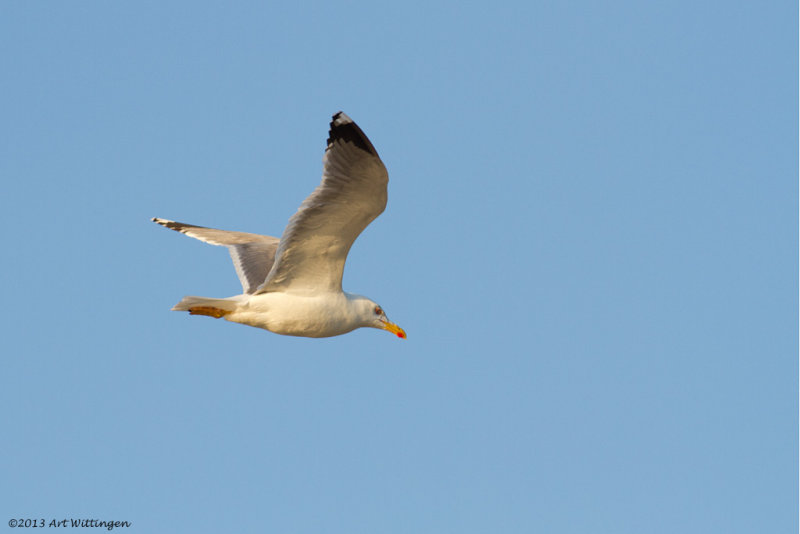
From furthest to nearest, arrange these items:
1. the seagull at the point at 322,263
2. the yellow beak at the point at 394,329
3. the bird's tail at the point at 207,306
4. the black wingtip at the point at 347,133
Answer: the yellow beak at the point at 394,329
the bird's tail at the point at 207,306
the seagull at the point at 322,263
the black wingtip at the point at 347,133

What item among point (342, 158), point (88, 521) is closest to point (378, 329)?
point (342, 158)

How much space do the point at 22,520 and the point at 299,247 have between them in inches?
197

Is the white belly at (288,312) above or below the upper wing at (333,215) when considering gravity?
below

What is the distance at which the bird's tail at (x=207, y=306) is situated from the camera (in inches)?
422

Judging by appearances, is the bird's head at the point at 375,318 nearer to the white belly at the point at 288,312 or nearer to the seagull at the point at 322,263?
the seagull at the point at 322,263

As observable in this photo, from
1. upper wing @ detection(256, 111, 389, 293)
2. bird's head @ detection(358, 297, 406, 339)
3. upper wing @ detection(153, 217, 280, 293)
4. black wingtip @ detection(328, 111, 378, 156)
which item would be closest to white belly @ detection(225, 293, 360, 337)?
upper wing @ detection(256, 111, 389, 293)

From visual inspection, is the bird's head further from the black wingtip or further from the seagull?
the black wingtip

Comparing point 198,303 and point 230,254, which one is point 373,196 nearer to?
point 198,303

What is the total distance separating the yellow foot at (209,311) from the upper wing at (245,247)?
2.86 ft

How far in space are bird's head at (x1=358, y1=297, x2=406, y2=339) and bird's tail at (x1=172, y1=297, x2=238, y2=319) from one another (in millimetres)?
1643

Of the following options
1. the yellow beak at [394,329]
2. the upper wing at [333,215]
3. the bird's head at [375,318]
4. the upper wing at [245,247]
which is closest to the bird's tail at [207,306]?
the upper wing at [333,215]

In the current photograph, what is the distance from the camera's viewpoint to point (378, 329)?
12.3 m

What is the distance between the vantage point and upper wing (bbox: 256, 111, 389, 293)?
32.1ft

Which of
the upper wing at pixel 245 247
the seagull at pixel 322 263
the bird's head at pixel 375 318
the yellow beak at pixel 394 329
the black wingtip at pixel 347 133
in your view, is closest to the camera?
the black wingtip at pixel 347 133
